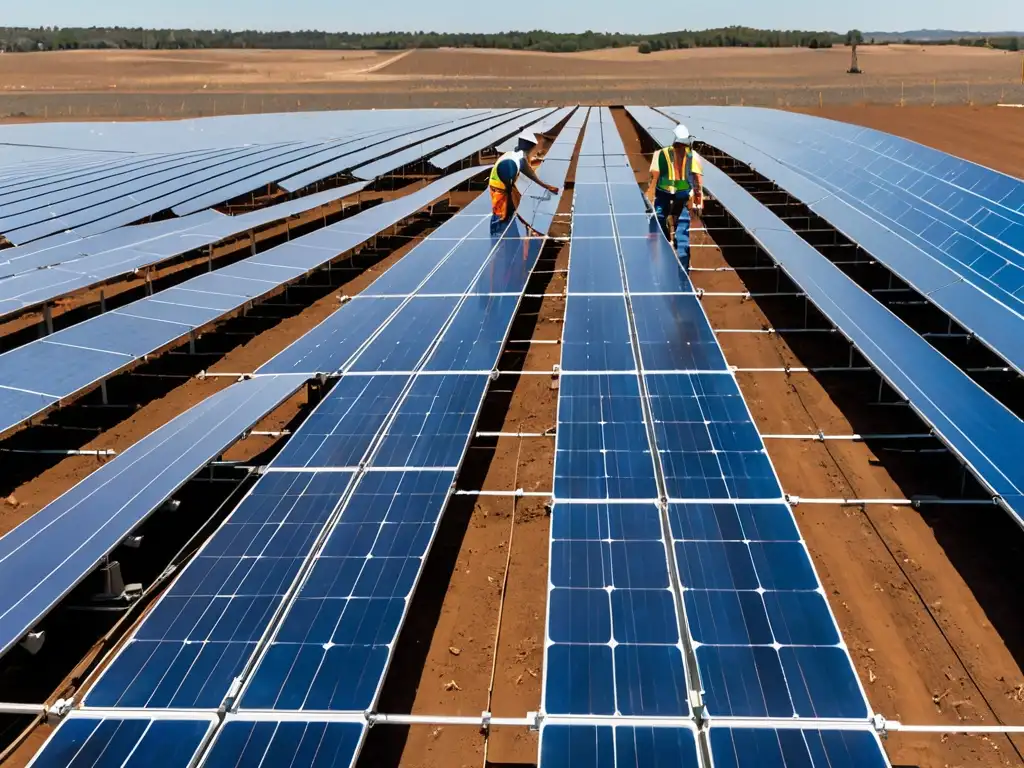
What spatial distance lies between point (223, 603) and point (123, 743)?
4.73ft

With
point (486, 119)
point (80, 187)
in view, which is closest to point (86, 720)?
point (80, 187)

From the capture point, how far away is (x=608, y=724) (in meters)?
5.54

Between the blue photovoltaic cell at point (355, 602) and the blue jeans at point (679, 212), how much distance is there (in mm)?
9065

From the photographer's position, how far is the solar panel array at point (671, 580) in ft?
18.3

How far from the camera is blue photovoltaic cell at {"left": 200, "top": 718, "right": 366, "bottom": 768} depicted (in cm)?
532

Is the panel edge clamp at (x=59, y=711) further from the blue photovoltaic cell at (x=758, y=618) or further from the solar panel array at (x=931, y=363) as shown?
the solar panel array at (x=931, y=363)

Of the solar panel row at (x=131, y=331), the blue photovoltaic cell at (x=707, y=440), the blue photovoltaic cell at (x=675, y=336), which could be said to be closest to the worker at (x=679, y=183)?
the blue photovoltaic cell at (x=675, y=336)

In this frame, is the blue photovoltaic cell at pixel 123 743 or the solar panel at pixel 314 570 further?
the solar panel at pixel 314 570

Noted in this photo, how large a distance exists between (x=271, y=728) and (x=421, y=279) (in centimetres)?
1113

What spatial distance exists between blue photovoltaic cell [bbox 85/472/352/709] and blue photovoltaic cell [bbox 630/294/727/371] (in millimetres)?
4603

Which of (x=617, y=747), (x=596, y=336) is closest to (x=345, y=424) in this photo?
(x=596, y=336)

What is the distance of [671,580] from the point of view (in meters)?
6.87

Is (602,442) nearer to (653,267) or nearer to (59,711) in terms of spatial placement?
(59,711)

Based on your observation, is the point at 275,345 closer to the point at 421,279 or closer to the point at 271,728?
the point at 421,279
